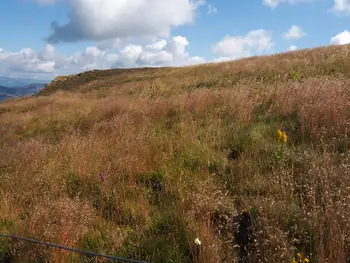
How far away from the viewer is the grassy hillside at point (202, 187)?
7.80 ft

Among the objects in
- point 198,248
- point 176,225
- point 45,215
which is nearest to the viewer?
point 198,248

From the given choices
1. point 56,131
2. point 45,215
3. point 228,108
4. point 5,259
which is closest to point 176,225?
point 45,215

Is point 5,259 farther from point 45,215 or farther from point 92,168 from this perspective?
point 92,168

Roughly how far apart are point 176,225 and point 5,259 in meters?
1.82

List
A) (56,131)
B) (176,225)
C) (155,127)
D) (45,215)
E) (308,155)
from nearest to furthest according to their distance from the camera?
(176,225) → (45,215) → (308,155) → (155,127) → (56,131)

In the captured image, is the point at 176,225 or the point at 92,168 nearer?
the point at 176,225

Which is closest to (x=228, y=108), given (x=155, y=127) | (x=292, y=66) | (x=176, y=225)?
(x=155, y=127)

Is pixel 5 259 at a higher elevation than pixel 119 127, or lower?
lower

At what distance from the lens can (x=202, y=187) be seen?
10.6 feet

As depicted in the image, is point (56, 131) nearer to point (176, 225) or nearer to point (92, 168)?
point (92, 168)

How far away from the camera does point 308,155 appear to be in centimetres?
335

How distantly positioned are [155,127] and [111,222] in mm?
3160

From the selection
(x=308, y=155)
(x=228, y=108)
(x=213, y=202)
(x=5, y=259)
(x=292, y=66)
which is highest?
(x=292, y=66)

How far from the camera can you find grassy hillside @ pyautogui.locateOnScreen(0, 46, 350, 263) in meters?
2.38
